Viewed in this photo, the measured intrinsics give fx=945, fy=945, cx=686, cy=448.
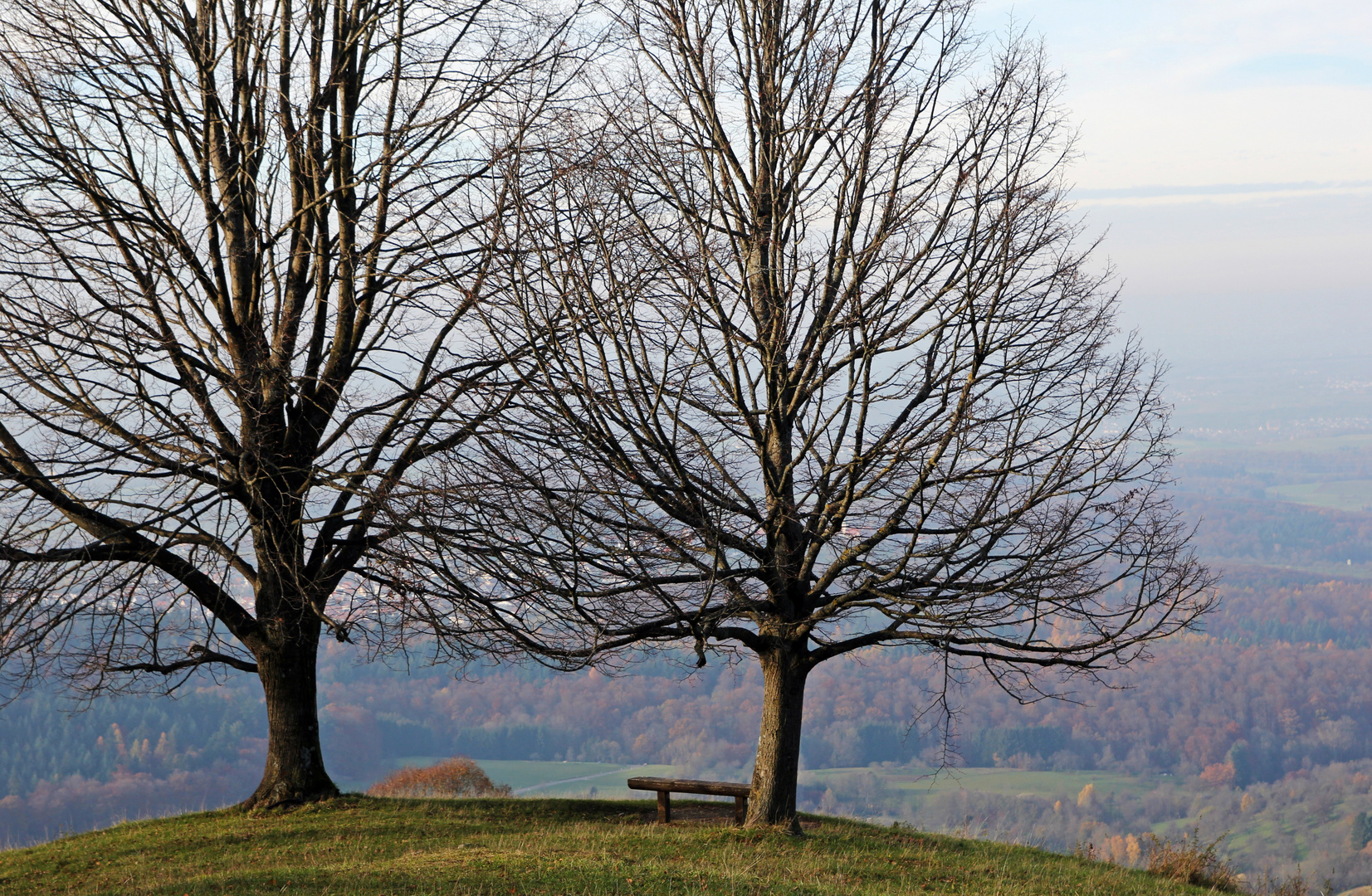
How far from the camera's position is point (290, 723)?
38.9 feet

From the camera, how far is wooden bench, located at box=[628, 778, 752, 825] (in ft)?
36.3

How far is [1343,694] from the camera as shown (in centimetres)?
7125

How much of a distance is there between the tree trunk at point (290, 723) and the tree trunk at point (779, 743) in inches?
215

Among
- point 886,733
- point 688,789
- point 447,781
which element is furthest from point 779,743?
point 886,733

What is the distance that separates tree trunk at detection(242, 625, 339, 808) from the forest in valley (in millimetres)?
33135

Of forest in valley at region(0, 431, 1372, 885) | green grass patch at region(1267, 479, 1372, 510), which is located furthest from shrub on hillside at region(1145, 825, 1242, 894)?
green grass patch at region(1267, 479, 1372, 510)

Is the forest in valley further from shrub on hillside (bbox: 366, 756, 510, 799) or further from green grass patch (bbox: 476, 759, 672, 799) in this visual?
shrub on hillside (bbox: 366, 756, 510, 799)

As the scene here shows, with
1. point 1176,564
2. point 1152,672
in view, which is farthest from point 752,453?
point 1152,672

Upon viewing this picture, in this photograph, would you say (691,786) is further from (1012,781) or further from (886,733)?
(886,733)

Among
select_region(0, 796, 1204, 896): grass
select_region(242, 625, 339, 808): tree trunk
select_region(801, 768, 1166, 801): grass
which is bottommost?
select_region(801, 768, 1166, 801): grass

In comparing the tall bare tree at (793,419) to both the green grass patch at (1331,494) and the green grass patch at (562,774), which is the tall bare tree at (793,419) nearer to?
the green grass patch at (562,774)

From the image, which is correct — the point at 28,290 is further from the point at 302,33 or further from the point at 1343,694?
the point at 1343,694

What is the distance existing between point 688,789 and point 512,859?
3338 millimetres

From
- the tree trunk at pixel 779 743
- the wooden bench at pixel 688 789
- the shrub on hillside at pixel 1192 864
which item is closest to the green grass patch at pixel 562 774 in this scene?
the wooden bench at pixel 688 789
